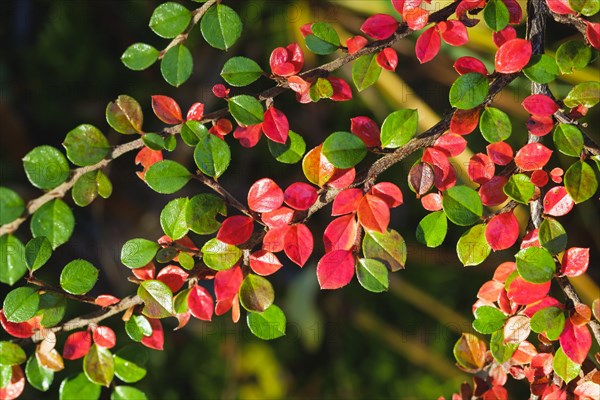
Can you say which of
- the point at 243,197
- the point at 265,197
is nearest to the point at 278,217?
the point at 265,197

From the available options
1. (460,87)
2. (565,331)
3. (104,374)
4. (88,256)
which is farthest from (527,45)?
(88,256)

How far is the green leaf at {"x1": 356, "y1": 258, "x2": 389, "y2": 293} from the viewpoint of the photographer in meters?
0.48

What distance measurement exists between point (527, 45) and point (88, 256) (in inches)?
48.7

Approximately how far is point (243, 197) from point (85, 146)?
1.08m

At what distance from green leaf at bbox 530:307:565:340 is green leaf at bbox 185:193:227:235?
0.23m

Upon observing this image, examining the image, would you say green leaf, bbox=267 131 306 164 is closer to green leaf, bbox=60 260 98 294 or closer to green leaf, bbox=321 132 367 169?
green leaf, bbox=321 132 367 169

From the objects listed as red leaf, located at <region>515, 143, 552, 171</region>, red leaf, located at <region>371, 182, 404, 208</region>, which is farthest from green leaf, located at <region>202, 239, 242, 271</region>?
red leaf, located at <region>515, 143, 552, 171</region>

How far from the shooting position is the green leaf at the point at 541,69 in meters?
0.49

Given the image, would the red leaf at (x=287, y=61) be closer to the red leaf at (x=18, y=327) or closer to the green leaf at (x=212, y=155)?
the green leaf at (x=212, y=155)

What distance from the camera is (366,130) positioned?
20.0 inches

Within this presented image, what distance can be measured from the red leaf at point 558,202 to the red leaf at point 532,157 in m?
0.02

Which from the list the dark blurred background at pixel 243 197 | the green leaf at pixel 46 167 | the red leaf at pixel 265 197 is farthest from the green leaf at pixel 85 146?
the dark blurred background at pixel 243 197

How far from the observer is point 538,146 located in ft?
1.61

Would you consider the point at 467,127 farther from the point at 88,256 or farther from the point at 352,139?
the point at 88,256
